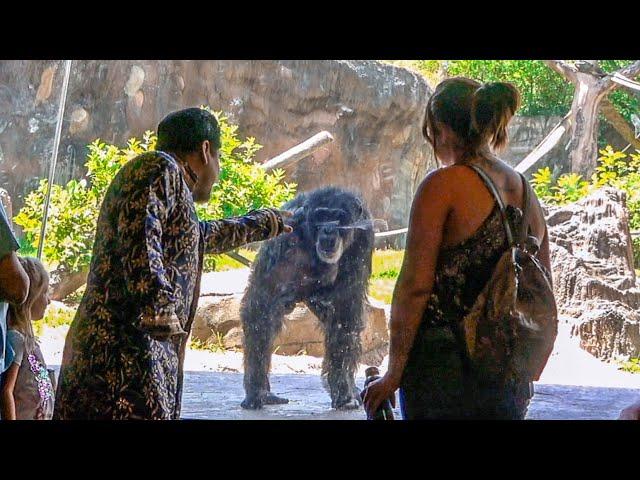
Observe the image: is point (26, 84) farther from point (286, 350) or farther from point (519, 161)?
point (519, 161)

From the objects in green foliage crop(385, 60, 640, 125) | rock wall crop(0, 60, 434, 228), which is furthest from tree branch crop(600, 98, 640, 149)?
rock wall crop(0, 60, 434, 228)

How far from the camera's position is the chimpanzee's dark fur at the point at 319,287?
301 cm

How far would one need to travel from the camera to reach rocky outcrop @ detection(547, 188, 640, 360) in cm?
311

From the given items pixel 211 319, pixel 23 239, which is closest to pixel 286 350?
pixel 211 319

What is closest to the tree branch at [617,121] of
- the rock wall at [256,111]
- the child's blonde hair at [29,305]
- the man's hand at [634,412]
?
the rock wall at [256,111]

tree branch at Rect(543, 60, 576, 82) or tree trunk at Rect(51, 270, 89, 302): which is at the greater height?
tree branch at Rect(543, 60, 576, 82)

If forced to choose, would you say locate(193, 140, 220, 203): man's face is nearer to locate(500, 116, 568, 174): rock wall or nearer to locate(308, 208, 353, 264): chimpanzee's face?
locate(308, 208, 353, 264): chimpanzee's face

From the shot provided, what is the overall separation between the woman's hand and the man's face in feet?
2.16

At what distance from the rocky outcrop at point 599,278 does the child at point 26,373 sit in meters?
1.92
